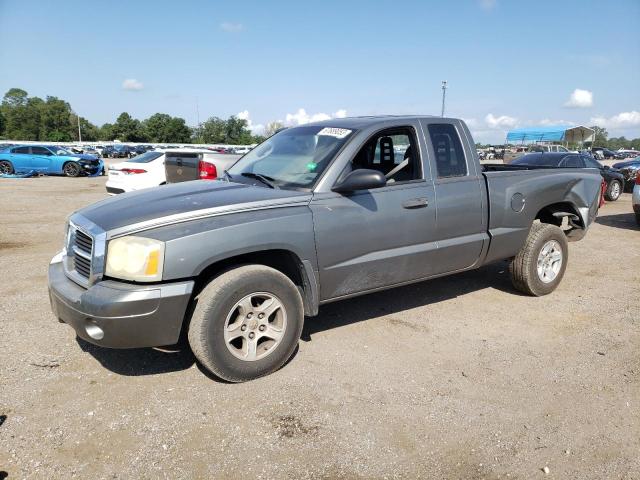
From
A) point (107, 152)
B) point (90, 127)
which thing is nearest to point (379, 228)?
point (107, 152)

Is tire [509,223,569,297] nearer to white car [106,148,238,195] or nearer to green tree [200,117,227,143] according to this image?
white car [106,148,238,195]

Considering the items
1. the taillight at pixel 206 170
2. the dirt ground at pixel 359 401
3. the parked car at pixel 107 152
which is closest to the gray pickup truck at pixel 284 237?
the dirt ground at pixel 359 401

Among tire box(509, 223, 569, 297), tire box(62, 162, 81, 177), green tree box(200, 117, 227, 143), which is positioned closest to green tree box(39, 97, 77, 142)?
green tree box(200, 117, 227, 143)

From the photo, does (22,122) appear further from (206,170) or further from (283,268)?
(283,268)

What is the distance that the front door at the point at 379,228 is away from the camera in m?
3.46

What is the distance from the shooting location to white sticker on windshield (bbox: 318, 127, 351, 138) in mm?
3859

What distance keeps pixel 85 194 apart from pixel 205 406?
14630 millimetres

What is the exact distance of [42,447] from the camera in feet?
8.30

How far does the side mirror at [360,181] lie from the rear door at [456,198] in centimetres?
83

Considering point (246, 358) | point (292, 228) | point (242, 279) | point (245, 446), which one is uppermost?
point (292, 228)

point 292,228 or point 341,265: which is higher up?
point 292,228

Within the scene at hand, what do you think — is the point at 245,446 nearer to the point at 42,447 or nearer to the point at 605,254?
the point at 42,447

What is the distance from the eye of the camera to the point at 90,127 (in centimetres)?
11712

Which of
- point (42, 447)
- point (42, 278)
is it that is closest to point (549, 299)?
point (42, 447)
